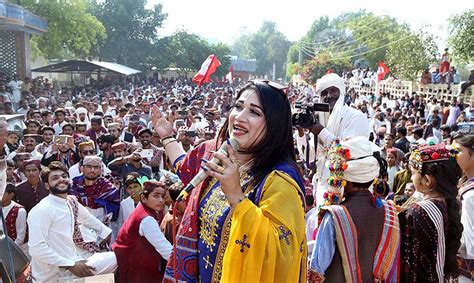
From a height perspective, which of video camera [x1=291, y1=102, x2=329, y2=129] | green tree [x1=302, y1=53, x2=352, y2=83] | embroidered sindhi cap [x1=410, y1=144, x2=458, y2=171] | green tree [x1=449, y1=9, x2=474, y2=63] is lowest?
embroidered sindhi cap [x1=410, y1=144, x2=458, y2=171]

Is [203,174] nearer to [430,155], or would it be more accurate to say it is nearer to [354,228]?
[354,228]

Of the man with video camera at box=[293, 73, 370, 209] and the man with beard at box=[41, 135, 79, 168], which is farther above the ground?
the man with video camera at box=[293, 73, 370, 209]

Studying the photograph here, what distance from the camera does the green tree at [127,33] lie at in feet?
124

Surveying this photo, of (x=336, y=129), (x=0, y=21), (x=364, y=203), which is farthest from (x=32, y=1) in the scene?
(x=364, y=203)

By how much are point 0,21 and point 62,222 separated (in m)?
14.1

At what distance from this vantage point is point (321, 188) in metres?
4.10

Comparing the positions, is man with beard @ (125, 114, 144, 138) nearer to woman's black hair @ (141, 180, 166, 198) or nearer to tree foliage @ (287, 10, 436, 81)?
woman's black hair @ (141, 180, 166, 198)

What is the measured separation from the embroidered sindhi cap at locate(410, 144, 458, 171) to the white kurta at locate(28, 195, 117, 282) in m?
2.15

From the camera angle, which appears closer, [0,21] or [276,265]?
[276,265]

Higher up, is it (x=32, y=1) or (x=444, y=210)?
(x=32, y=1)

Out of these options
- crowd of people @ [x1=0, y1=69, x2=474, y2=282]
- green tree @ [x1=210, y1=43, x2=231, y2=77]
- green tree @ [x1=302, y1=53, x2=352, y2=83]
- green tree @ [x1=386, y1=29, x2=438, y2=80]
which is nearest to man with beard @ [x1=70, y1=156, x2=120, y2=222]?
crowd of people @ [x1=0, y1=69, x2=474, y2=282]

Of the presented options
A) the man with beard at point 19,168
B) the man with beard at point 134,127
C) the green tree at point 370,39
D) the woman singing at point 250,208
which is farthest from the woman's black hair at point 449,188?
the green tree at point 370,39

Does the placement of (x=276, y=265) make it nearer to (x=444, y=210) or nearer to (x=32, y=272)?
(x=444, y=210)

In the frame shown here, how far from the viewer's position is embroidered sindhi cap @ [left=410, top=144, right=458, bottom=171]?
8.93 ft
